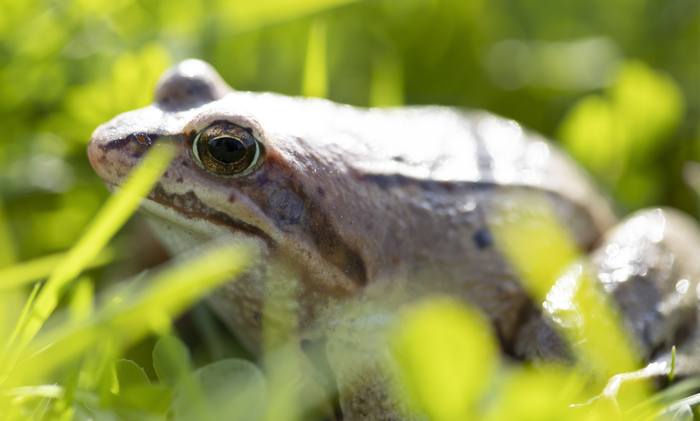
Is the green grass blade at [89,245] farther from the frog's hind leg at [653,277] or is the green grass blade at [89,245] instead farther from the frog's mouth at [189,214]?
the frog's hind leg at [653,277]

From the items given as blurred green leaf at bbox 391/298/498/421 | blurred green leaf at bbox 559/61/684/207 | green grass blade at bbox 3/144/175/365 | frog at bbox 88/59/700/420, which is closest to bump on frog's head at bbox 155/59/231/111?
frog at bbox 88/59/700/420

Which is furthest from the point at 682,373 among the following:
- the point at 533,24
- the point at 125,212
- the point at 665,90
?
the point at 533,24

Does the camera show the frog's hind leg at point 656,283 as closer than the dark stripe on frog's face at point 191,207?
No

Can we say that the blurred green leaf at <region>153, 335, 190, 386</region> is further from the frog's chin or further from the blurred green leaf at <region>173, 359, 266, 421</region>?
the frog's chin

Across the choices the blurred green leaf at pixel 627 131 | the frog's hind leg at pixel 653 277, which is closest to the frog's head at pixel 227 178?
the frog's hind leg at pixel 653 277

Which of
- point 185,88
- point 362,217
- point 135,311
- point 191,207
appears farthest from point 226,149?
point 135,311

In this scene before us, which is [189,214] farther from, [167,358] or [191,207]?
[167,358]

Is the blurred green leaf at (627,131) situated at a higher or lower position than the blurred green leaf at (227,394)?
higher

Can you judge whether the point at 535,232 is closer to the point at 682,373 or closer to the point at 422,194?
the point at 422,194
